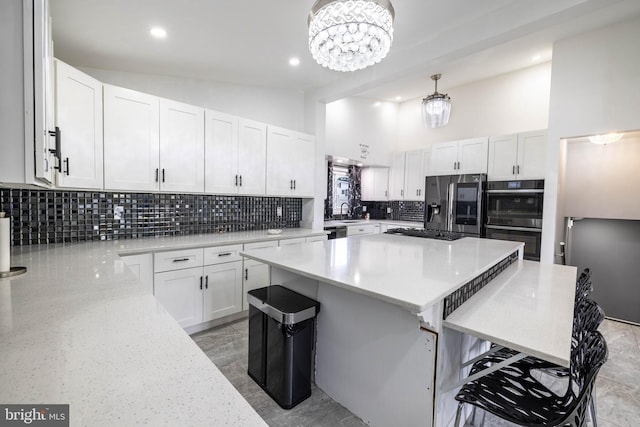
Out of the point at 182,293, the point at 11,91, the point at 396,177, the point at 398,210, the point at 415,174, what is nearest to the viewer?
the point at 11,91

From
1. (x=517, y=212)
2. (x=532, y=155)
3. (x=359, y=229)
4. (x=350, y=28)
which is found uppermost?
(x=350, y=28)

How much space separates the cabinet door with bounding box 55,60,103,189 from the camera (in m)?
2.01

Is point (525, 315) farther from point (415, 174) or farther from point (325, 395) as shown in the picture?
point (415, 174)

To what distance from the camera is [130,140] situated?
2.49 meters

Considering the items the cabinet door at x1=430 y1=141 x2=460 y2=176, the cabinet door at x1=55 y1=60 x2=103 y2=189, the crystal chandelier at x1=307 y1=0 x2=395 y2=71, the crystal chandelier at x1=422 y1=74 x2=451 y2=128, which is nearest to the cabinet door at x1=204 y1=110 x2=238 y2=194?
the cabinet door at x1=55 y1=60 x2=103 y2=189

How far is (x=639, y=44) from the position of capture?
109 inches

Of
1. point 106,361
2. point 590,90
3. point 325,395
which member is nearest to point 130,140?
point 106,361

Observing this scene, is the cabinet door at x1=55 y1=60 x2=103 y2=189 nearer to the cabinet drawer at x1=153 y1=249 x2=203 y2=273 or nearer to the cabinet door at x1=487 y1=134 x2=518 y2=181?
the cabinet drawer at x1=153 y1=249 x2=203 y2=273

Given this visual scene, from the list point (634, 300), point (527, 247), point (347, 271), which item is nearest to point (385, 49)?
point (347, 271)

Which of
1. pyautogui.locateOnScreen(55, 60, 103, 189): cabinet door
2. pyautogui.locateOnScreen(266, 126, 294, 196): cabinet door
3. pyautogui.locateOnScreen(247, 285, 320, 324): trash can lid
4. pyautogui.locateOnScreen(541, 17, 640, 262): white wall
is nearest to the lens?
pyautogui.locateOnScreen(247, 285, 320, 324): trash can lid

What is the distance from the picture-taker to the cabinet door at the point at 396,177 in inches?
210

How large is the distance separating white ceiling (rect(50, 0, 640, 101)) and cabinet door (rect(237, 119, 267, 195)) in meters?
0.60

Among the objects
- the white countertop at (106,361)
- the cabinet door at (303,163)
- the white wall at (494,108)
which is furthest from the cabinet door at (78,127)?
the white wall at (494,108)

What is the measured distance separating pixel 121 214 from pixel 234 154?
1254mm
